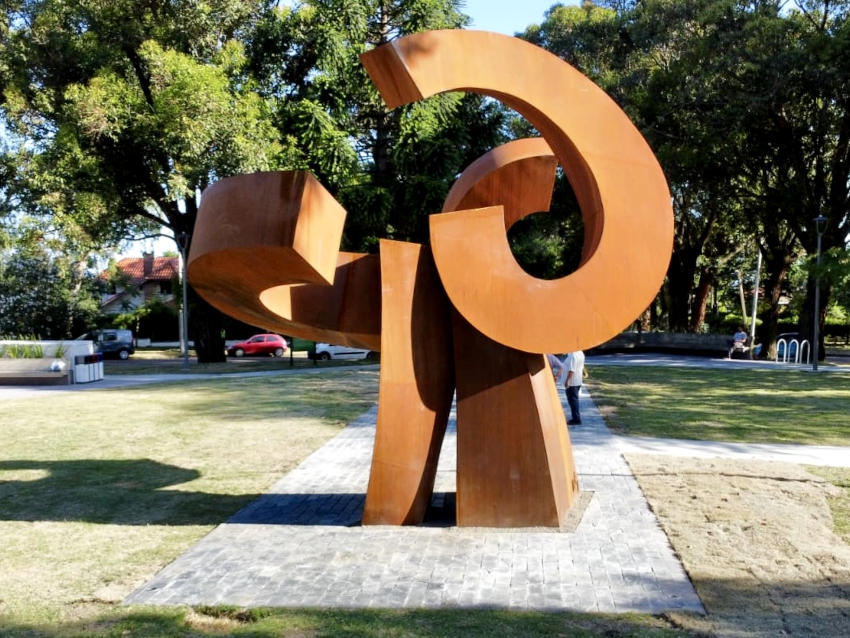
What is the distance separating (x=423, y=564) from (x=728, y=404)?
38.6ft

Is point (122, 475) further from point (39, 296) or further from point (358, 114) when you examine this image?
point (39, 296)

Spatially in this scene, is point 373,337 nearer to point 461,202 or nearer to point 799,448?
point 461,202

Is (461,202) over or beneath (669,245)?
over

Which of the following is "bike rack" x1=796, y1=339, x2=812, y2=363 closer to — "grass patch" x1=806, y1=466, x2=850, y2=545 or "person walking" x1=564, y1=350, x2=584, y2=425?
"person walking" x1=564, y1=350, x2=584, y2=425

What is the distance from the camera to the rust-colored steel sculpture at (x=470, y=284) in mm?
6273

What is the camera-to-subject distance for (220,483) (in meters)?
8.93

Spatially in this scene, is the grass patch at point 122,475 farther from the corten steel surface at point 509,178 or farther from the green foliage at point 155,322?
the green foliage at point 155,322

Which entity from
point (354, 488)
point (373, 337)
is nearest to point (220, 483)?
point (354, 488)

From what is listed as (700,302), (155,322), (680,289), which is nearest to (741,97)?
(680,289)

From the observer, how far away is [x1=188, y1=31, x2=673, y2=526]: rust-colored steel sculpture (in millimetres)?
6273

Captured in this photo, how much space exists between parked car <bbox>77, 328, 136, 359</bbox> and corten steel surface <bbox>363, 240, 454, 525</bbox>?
109 ft

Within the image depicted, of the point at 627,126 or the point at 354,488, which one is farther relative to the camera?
the point at 354,488

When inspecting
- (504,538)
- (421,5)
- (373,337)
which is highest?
(421,5)

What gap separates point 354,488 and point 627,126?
472 centimetres
